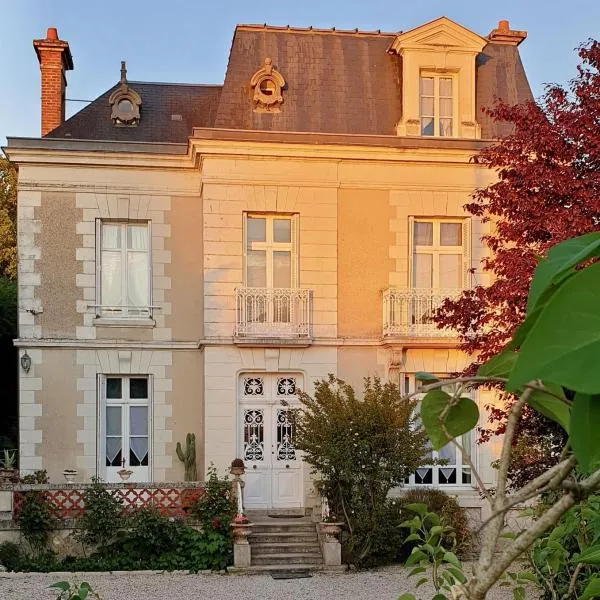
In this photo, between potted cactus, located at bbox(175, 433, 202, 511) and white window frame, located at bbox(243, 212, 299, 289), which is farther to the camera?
white window frame, located at bbox(243, 212, 299, 289)

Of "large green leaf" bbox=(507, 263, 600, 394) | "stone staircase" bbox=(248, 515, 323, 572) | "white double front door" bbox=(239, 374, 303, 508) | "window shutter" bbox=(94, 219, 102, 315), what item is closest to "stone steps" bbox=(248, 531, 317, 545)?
"stone staircase" bbox=(248, 515, 323, 572)

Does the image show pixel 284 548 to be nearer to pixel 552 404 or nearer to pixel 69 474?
pixel 69 474

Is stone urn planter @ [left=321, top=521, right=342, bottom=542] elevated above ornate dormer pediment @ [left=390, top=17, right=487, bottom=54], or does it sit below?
below

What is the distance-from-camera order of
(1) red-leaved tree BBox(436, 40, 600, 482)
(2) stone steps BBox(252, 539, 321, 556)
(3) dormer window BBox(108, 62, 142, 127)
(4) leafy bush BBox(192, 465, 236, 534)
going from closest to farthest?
(1) red-leaved tree BBox(436, 40, 600, 482) → (4) leafy bush BBox(192, 465, 236, 534) → (2) stone steps BBox(252, 539, 321, 556) → (3) dormer window BBox(108, 62, 142, 127)

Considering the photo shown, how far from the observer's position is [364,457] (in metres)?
11.6

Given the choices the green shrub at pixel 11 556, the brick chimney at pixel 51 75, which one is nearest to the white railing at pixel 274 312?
the green shrub at pixel 11 556

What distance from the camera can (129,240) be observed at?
46.6 ft

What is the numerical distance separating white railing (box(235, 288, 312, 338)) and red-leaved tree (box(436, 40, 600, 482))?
3911 mm

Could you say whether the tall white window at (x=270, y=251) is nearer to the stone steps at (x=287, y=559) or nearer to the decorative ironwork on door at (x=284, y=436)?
the decorative ironwork on door at (x=284, y=436)

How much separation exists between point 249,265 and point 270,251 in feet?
1.34

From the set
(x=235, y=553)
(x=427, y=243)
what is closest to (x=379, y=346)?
(x=427, y=243)

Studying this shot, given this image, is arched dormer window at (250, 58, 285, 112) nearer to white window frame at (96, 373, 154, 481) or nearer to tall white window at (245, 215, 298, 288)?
tall white window at (245, 215, 298, 288)

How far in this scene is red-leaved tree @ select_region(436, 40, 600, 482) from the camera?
937 centimetres

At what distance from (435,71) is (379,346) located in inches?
184
